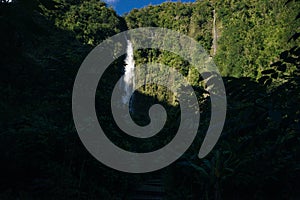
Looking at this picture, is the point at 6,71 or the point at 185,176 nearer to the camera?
the point at 6,71

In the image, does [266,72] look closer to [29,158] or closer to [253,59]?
[29,158]

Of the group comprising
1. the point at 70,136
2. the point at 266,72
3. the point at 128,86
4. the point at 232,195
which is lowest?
the point at 232,195

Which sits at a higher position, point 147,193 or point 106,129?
point 106,129

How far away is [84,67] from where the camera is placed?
4770 mm

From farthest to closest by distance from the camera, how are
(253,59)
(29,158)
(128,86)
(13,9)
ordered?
1. (128,86)
2. (253,59)
3. (29,158)
4. (13,9)

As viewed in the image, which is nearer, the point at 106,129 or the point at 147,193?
the point at 106,129

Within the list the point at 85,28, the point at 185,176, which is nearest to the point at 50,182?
the point at 185,176

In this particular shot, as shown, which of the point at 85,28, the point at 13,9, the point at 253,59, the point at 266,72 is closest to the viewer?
the point at 13,9

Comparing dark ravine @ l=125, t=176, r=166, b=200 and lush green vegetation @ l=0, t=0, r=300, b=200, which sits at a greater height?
lush green vegetation @ l=0, t=0, r=300, b=200

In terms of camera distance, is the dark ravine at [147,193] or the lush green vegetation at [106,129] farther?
the dark ravine at [147,193]

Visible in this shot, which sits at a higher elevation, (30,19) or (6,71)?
(30,19)

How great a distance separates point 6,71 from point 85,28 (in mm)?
33264

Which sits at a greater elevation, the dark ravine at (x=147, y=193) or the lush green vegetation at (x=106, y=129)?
the lush green vegetation at (x=106, y=129)

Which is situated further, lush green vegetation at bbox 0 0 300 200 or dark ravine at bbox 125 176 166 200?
dark ravine at bbox 125 176 166 200
